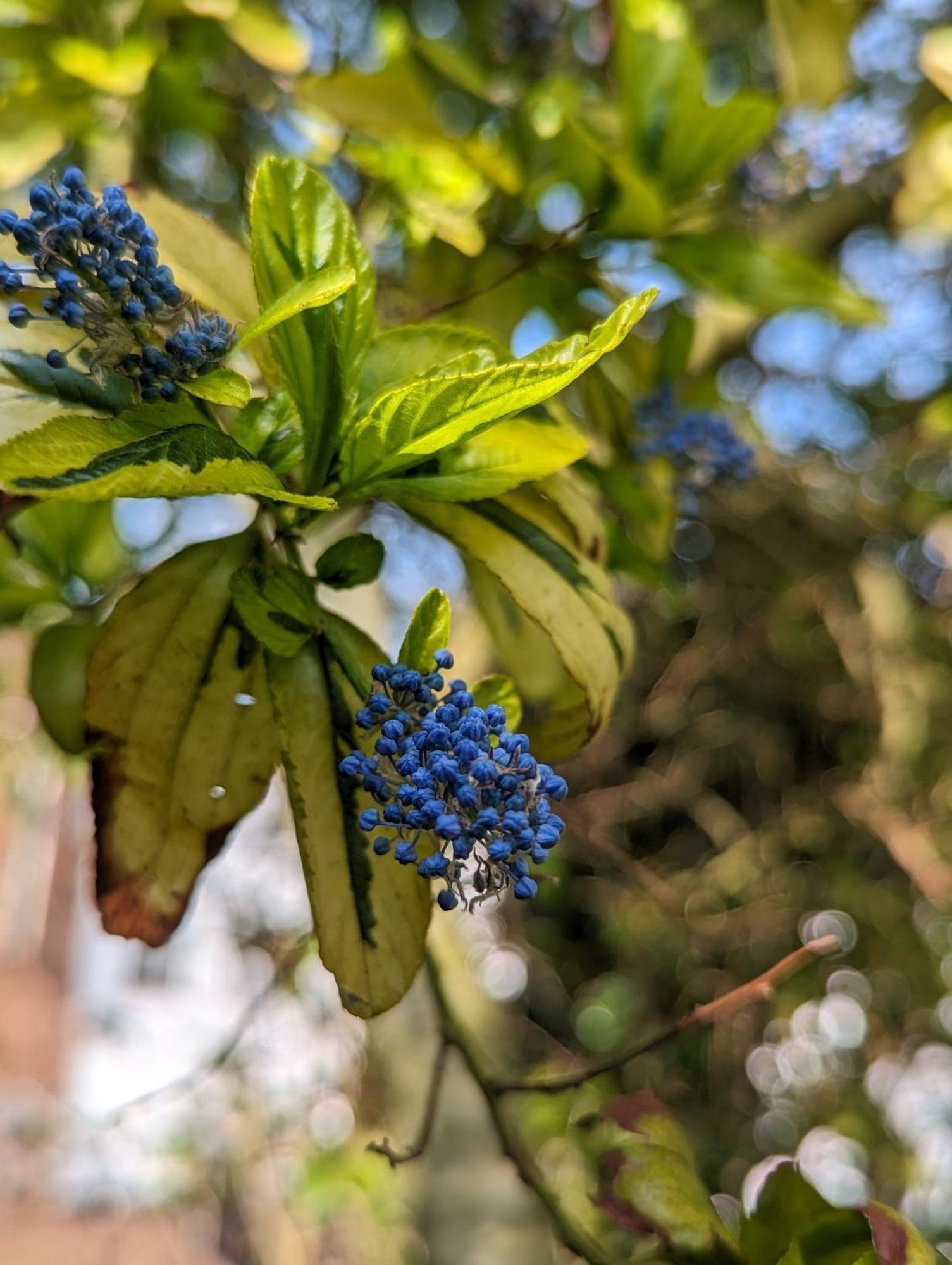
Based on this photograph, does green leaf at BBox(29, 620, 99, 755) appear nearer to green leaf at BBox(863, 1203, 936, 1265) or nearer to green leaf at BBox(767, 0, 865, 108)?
green leaf at BBox(863, 1203, 936, 1265)

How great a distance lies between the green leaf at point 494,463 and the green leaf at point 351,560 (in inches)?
1.7

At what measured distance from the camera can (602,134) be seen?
82 cm

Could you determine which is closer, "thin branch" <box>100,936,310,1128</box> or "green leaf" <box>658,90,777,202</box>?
"green leaf" <box>658,90,777,202</box>

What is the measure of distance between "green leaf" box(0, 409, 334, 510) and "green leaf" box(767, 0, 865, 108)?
2.60 ft

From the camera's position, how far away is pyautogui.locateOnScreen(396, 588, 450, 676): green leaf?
42cm

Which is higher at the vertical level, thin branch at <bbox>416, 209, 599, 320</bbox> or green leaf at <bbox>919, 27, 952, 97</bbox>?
thin branch at <bbox>416, 209, 599, 320</bbox>

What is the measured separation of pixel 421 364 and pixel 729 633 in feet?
5.29

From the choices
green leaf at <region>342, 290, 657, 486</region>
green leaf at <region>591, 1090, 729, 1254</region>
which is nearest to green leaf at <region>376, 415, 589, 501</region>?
green leaf at <region>342, 290, 657, 486</region>

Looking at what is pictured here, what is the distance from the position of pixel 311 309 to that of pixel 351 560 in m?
0.12

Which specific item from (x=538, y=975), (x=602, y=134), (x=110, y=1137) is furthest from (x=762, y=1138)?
(x=602, y=134)

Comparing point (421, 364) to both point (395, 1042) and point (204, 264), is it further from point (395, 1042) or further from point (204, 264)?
point (395, 1042)

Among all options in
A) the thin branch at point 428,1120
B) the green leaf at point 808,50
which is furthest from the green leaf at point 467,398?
the green leaf at point 808,50

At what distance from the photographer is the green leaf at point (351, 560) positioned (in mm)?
498

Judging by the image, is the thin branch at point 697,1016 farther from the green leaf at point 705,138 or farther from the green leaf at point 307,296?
the green leaf at point 705,138
